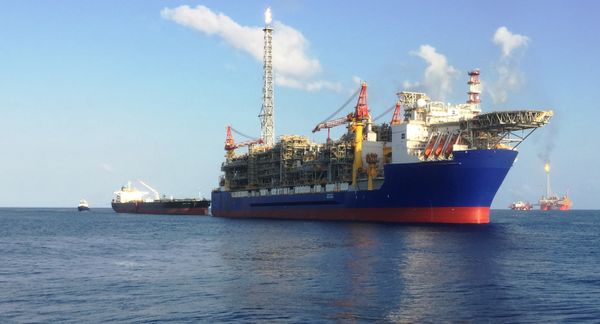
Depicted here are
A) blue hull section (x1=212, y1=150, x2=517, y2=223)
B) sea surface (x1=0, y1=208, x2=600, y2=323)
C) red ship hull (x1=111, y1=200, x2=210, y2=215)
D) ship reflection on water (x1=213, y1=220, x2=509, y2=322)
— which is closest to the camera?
sea surface (x1=0, y1=208, x2=600, y2=323)

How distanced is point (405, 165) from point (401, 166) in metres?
0.60

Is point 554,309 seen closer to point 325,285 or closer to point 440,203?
point 325,285

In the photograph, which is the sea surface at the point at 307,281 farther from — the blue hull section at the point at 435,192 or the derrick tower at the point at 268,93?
the derrick tower at the point at 268,93

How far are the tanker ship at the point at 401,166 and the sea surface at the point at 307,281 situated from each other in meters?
14.5

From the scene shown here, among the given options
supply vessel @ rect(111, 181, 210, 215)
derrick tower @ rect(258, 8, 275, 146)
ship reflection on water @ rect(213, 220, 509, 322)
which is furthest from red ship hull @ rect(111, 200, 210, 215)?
ship reflection on water @ rect(213, 220, 509, 322)

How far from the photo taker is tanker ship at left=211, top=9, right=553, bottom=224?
216 ft

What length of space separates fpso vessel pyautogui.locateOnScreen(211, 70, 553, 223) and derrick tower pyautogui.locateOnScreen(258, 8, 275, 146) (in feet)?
29.7

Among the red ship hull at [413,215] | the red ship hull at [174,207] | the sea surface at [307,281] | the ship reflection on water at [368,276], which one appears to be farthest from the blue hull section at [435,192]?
the red ship hull at [174,207]

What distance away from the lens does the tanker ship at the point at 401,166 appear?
6588 centimetres

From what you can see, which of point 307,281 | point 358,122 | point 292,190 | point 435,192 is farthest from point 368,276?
point 292,190

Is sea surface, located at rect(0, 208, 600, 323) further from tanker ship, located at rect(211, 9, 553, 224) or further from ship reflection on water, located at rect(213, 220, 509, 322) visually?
tanker ship, located at rect(211, 9, 553, 224)

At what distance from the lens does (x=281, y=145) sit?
320 feet

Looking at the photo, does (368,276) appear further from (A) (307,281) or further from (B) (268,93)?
(B) (268,93)

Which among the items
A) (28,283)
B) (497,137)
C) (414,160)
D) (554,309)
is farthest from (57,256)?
(497,137)
